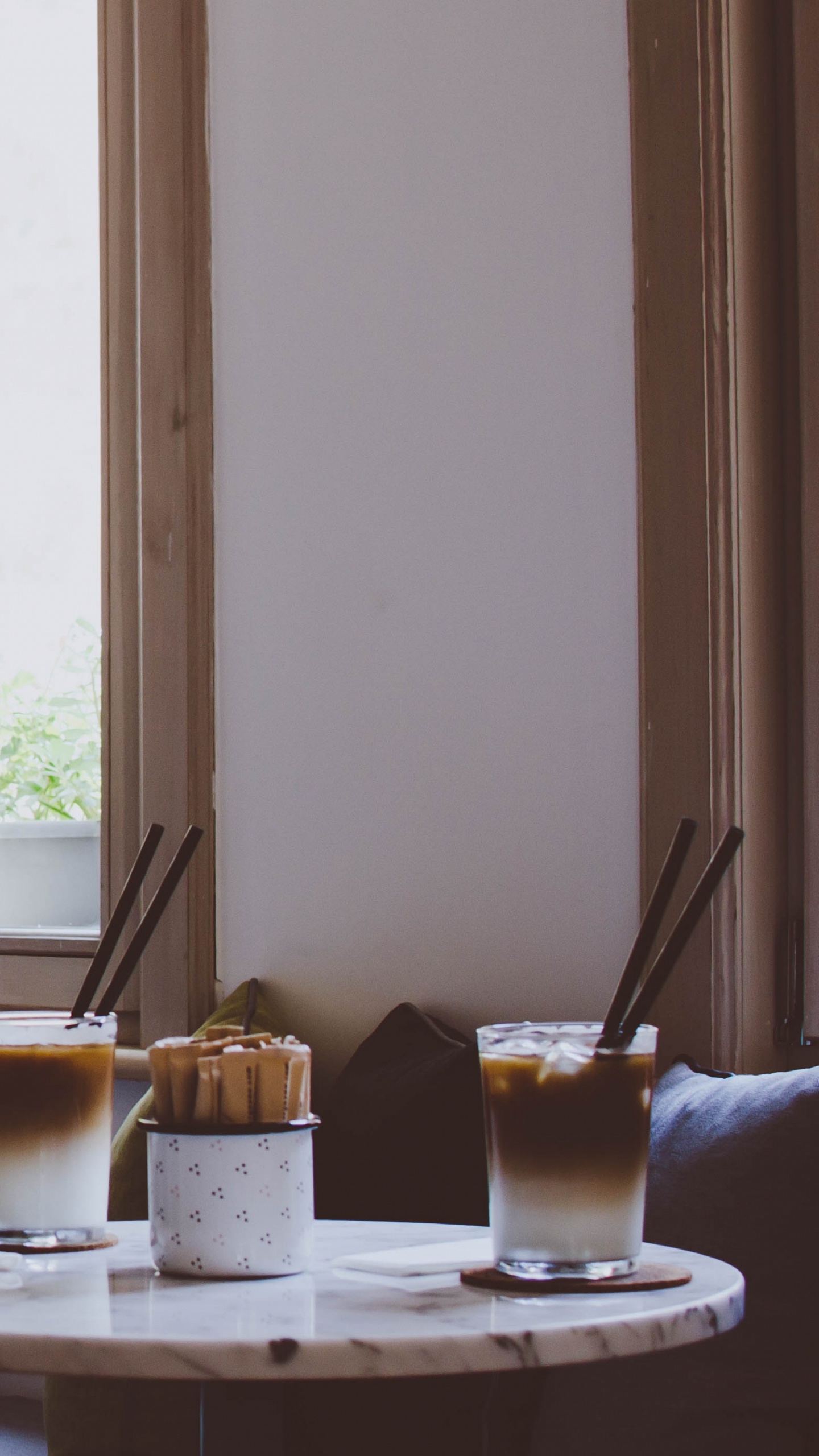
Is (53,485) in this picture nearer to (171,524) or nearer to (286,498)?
(171,524)

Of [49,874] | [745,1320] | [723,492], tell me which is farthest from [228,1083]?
[49,874]

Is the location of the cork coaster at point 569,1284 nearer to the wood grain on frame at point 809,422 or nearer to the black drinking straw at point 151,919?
the black drinking straw at point 151,919

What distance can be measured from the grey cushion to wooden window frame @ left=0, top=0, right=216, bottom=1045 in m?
0.93

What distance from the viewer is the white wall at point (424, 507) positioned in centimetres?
180

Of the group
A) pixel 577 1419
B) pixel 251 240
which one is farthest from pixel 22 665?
pixel 577 1419

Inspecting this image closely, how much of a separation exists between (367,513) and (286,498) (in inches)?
5.4

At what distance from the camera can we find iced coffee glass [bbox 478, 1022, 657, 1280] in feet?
2.89

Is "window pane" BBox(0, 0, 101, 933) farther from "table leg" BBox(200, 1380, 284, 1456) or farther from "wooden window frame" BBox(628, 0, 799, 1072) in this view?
"table leg" BBox(200, 1380, 284, 1456)

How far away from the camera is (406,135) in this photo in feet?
6.51

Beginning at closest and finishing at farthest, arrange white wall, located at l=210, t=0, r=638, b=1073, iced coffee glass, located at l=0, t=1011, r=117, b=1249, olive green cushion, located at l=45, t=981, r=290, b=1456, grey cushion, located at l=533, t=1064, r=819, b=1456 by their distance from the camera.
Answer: iced coffee glass, located at l=0, t=1011, r=117, b=1249 → grey cushion, located at l=533, t=1064, r=819, b=1456 → olive green cushion, located at l=45, t=981, r=290, b=1456 → white wall, located at l=210, t=0, r=638, b=1073

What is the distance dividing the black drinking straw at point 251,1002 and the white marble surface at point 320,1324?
936mm

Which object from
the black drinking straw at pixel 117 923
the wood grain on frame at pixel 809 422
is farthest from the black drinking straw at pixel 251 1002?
the black drinking straw at pixel 117 923

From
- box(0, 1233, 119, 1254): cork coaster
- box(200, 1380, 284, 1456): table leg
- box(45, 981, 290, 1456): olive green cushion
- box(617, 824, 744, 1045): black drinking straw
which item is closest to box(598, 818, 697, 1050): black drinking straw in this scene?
box(617, 824, 744, 1045): black drinking straw

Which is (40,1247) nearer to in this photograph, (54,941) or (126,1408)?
(126,1408)
